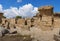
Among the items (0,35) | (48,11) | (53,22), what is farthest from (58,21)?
(0,35)

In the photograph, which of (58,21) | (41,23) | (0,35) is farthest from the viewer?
(41,23)

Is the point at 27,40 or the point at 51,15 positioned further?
the point at 51,15

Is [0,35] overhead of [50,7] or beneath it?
beneath

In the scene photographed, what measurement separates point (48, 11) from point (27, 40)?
1301cm

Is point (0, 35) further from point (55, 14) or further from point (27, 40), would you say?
point (55, 14)

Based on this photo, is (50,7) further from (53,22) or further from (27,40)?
(27,40)

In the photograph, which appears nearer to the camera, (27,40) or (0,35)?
(27,40)

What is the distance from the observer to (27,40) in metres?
8.64

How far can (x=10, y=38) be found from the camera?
8953 mm

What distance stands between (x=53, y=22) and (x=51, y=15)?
3.61 ft

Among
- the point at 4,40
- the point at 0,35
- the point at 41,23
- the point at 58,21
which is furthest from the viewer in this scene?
the point at 41,23

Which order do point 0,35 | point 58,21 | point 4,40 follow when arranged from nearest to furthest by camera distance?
point 4,40, point 0,35, point 58,21

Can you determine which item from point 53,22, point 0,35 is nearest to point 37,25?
point 53,22

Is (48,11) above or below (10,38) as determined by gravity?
above
